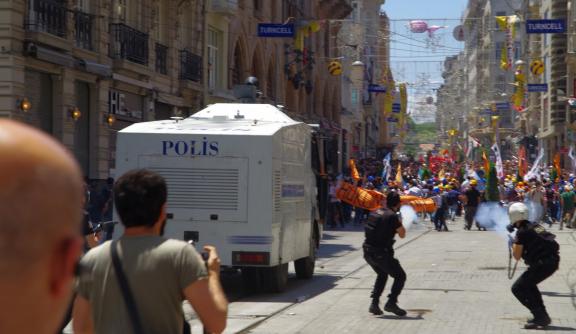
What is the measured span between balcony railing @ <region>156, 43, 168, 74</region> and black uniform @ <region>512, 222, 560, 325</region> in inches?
835

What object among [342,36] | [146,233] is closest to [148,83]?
[146,233]

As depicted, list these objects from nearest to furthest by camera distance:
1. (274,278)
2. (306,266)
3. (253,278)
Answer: (274,278), (253,278), (306,266)

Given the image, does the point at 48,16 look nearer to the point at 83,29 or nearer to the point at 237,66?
the point at 83,29

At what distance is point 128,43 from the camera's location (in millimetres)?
29875

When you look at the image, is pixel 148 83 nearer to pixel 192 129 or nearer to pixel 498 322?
pixel 192 129

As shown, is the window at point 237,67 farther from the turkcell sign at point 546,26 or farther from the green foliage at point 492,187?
the turkcell sign at point 546,26

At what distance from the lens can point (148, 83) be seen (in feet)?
104

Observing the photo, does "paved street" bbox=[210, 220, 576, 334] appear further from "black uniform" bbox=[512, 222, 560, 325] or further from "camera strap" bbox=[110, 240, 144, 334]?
"camera strap" bbox=[110, 240, 144, 334]

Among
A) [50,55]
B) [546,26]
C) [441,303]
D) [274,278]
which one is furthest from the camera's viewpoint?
[546,26]

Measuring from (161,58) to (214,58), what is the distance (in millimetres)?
6785

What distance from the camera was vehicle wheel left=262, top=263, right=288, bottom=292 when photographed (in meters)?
17.1

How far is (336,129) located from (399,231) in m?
51.3

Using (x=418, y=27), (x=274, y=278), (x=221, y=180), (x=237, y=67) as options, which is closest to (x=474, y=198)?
(x=237, y=67)

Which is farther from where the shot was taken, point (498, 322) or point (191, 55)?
point (191, 55)
